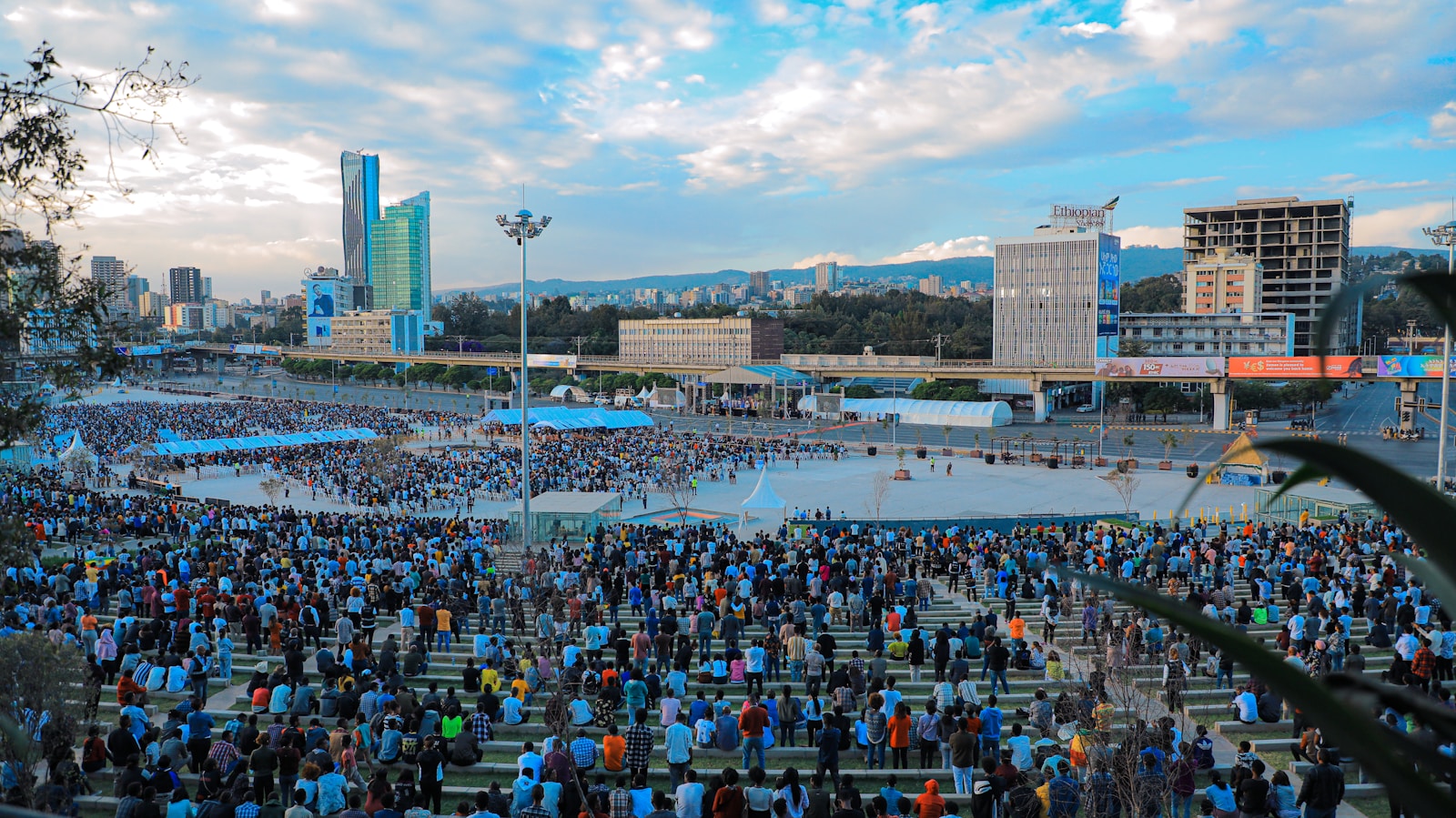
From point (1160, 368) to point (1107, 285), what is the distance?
103 feet

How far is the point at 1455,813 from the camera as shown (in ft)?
4.37

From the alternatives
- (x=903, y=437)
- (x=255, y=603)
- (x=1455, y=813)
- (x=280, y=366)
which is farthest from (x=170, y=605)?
(x=280, y=366)

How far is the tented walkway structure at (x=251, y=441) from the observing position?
4291 cm

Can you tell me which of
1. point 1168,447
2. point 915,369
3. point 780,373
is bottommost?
point 1168,447

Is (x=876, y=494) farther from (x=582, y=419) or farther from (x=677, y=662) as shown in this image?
(x=582, y=419)

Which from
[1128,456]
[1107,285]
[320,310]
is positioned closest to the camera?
[1128,456]

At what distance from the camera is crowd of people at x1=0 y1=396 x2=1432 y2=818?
8.82m

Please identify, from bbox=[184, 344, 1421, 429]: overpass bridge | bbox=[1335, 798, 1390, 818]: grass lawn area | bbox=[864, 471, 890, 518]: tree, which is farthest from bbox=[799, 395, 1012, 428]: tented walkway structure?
bbox=[1335, 798, 1390, 818]: grass lawn area

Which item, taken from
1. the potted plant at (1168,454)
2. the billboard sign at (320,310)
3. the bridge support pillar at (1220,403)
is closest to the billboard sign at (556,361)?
the bridge support pillar at (1220,403)

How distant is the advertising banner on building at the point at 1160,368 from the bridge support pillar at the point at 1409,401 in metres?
9.83

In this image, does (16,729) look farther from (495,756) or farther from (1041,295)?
(1041,295)

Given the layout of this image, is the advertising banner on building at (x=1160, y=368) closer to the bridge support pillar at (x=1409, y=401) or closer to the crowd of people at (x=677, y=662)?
the bridge support pillar at (x=1409, y=401)

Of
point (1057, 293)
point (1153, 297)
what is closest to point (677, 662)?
point (1057, 293)

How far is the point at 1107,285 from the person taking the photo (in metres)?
92.6
